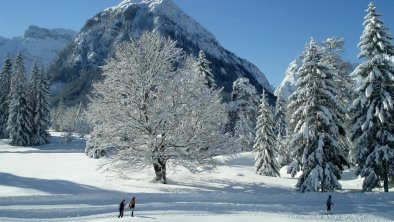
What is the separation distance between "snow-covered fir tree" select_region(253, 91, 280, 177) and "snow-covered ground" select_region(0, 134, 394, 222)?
6.60 metres

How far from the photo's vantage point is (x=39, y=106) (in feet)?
268

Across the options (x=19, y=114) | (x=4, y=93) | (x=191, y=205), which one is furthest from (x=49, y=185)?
(x=4, y=93)

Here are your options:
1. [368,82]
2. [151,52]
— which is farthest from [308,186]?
[151,52]

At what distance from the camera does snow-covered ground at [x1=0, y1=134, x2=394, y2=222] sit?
2373 cm

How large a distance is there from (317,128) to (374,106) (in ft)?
15.6

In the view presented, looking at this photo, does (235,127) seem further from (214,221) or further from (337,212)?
(214,221)

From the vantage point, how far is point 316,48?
3512cm

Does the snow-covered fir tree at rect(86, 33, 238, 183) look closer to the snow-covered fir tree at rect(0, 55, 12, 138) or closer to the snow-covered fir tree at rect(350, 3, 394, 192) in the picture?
the snow-covered fir tree at rect(350, 3, 394, 192)

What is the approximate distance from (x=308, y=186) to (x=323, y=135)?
4.13 m

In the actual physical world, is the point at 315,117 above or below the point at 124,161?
above

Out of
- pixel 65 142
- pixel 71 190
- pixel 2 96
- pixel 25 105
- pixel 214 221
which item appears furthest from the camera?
pixel 65 142

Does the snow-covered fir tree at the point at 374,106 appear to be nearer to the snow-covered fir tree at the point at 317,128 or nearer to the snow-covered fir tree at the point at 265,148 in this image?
the snow-covered fir tree at the point at 317,128

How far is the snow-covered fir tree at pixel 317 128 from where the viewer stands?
3350 cm

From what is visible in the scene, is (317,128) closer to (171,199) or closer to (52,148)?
(171,199)
